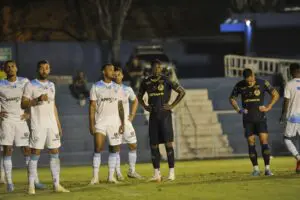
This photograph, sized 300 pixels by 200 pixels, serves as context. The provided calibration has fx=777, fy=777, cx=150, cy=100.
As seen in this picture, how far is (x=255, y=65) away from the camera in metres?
32.5

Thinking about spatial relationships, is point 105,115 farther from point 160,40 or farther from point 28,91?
point 160,40

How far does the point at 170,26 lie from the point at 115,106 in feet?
85.5

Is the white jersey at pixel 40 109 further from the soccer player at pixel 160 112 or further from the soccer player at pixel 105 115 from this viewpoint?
the soccer player at pixel 160 112

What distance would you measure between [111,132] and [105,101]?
62 centimetres

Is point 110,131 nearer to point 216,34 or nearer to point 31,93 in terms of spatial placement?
point 31,93

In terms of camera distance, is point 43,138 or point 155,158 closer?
point 43,138

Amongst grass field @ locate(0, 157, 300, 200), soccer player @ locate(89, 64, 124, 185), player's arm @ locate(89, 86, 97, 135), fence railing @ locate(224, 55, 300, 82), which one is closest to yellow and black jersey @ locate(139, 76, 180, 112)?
soccer player @ locate(89, 64, 124, 185)

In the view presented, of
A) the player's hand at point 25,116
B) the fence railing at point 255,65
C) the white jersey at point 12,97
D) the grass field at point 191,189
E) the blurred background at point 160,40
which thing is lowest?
the grass field at point 191,189

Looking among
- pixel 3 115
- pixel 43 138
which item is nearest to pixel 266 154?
pixel 43 138

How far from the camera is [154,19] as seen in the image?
134 ft

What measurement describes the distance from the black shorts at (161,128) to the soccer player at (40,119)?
2.35 meters

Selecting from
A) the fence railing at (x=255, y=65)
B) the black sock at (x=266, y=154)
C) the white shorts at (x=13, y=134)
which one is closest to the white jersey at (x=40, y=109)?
the white shorts at (x=13, y=134)

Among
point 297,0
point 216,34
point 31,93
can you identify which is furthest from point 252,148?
point 216,34

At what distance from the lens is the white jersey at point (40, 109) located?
1368cm
